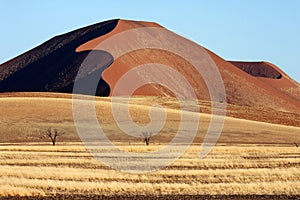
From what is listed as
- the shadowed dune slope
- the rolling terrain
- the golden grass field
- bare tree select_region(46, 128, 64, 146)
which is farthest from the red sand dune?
the golden grass field

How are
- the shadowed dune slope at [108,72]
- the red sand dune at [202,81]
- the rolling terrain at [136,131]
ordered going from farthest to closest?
the red sand dune at [202,81] < the shadowed dune slope at [108,72] < the rolling terrain at [136,131]

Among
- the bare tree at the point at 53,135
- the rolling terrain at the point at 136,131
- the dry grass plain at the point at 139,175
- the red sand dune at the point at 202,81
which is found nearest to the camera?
the dry grass plain at the point at 139,175

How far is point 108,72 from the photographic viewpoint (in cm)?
14212

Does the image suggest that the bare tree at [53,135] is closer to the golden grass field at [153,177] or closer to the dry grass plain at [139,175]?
the dry grass plain at [139,175]

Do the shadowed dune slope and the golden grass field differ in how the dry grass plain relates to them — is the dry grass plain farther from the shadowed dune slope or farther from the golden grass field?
the shadowed dune slope

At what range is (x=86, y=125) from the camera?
76.2 m

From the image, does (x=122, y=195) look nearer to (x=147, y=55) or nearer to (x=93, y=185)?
(x=93, y=185)

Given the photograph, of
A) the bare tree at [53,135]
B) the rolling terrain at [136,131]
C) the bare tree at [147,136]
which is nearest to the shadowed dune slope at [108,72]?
the rolling terrain at [136,131]

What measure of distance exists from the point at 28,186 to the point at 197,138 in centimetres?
4537

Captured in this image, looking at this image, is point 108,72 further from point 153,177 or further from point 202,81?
point 153,177

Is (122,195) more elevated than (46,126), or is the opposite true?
(122,195)

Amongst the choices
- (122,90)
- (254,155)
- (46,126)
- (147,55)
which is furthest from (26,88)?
(254,155)

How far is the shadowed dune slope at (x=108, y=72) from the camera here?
144 m

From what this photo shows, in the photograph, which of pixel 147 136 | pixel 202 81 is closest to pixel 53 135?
pixel 147 136
